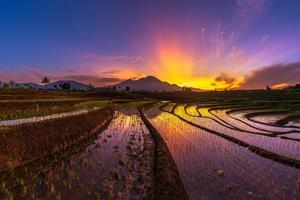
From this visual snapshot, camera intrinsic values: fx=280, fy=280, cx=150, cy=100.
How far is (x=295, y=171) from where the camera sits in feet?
39.5

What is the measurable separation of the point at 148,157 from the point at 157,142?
327cm

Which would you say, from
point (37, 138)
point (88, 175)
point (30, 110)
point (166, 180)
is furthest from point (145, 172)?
point (30, 110)

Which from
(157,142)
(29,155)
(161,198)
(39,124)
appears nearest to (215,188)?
(161,198)

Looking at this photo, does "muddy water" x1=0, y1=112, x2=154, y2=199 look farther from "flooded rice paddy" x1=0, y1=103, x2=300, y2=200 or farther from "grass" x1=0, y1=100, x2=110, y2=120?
"grass" x1=0, y1=100, x2=110, y2=120

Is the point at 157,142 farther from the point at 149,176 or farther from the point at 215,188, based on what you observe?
the point at 215,188

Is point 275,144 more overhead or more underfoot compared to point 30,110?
more underfoot

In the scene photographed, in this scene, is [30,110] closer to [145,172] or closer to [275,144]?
[145,172]

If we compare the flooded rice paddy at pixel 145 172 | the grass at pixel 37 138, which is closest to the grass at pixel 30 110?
the grass at pixel 37 138

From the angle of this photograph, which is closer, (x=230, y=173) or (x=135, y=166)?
(x=230, y=173)

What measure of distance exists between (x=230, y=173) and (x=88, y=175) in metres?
5.64

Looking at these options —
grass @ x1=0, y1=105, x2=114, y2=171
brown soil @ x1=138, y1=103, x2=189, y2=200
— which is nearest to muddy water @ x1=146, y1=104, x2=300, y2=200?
brown soil @ x1=138, y1=103, x2=189, y2=200

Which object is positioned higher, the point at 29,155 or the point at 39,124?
the point at 39,124

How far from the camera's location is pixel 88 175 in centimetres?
1078

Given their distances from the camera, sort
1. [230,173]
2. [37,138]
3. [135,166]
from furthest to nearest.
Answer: [37,138]
[135,166]
[230,173]
